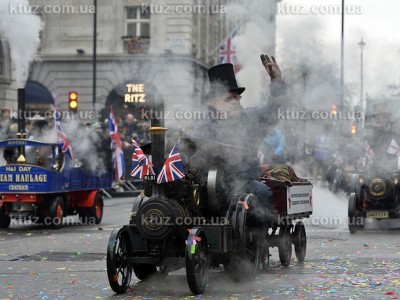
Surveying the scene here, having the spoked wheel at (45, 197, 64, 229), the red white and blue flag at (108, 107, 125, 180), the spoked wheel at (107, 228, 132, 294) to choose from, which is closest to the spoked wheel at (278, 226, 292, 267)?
the spoked wheel at (107, 228, 132, 294)

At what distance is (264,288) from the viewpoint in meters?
9.68

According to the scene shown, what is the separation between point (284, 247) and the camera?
11500mm

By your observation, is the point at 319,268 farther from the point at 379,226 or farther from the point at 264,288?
the point at 379,226

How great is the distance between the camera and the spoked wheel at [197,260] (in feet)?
29.2

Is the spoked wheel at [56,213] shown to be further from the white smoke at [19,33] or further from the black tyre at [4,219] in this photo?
the white smoke at [19,33]

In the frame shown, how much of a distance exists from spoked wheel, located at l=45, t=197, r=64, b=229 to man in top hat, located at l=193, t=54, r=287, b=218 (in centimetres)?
776

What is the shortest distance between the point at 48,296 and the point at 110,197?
68.7 ft

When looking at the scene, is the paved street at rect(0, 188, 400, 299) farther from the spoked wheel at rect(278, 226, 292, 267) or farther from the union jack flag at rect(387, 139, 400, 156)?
the union jack flag at rect(387, 139, 400, 156)

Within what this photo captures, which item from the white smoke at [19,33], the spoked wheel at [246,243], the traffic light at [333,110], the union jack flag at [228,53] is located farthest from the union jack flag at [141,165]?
the traffic light at [333,110]

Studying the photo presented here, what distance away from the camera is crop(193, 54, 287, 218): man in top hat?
10383mm

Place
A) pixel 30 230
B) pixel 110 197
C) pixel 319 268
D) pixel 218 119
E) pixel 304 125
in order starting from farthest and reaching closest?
pixel 110 197, pixel 304 125, pixel 30 230, pixel 319 268, pixel 218 119

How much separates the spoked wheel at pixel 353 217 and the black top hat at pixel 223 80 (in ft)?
22.0

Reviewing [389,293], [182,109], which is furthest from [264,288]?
[182,109]

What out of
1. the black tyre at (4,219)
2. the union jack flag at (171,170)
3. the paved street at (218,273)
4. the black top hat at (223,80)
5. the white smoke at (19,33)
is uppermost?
the white smoke at (19,33)
